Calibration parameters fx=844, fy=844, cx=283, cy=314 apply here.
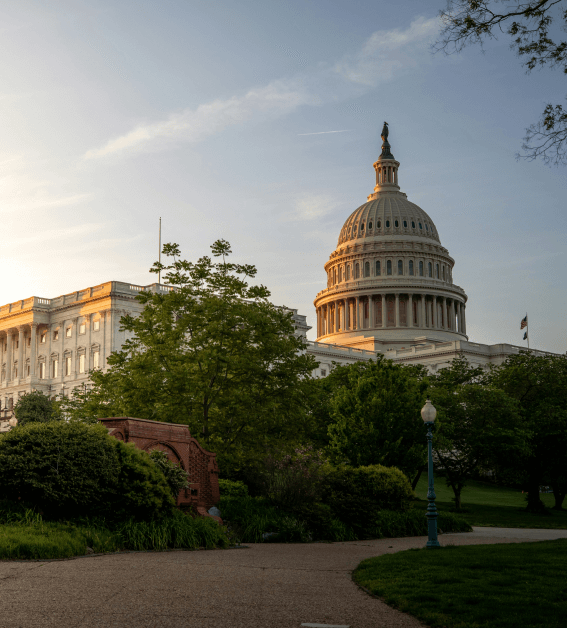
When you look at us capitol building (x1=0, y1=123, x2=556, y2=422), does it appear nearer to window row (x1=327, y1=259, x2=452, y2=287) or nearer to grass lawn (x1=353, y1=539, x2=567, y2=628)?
window row (x1=327, y1=259, x2=452, y2=287)

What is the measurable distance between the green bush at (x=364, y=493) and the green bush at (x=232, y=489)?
3.03 metres

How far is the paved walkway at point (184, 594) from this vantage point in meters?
11.4

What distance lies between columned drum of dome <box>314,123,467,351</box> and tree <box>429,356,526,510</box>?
3376 inches

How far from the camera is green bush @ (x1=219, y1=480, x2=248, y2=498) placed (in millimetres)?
30719

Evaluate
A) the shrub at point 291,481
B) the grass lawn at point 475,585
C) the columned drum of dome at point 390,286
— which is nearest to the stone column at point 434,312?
the columned drum of dome at point 390,286

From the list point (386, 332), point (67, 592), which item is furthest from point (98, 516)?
point (386, 332)

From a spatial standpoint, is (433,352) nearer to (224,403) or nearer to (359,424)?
(359,424)

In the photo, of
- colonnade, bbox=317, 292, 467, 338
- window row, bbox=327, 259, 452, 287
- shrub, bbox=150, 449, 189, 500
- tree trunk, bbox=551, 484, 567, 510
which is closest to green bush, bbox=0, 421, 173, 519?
shrub, bbox=150, 449, 189, 500

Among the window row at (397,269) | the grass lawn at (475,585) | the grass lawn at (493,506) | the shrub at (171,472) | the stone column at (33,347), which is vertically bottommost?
the grass lawn at (493,506)

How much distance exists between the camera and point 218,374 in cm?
3338

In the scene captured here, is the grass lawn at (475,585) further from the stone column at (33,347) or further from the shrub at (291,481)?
the stone column at (33,347)

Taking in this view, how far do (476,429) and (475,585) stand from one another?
41.7 metres

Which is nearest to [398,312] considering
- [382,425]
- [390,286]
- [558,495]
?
[390,286]

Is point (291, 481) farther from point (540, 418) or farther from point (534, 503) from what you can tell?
point (540, 418)
